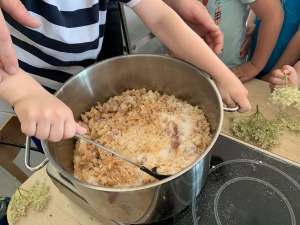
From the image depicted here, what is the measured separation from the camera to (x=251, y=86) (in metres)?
0.84

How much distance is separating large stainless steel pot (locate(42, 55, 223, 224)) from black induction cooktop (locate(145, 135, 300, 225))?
0.03 metres

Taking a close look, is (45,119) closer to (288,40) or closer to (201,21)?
(201,21)

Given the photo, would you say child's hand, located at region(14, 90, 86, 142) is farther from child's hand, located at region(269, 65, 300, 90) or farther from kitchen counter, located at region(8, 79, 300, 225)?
child's hand, located at region(269, 65, 300, 90)

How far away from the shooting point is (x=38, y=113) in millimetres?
423

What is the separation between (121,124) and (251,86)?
0.41 metres

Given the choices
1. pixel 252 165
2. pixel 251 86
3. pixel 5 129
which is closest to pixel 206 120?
pixel 252 165

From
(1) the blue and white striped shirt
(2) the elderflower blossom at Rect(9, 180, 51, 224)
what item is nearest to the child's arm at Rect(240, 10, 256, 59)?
(1) the blue and white striped shirt

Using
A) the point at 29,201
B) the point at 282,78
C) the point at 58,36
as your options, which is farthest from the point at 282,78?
the point at 29,201

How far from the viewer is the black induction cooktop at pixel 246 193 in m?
0.52

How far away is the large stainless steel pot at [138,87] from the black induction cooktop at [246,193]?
34 millimetres

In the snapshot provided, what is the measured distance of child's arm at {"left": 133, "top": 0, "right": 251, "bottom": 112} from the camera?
62cm

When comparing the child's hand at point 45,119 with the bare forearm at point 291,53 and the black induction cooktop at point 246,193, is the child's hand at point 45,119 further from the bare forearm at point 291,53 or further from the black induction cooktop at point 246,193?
the bare forearm at point 291,53

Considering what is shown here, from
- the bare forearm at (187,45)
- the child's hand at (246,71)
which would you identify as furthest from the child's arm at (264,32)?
the bare forearm at (187,45)

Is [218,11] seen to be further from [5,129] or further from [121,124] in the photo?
[5,129]
